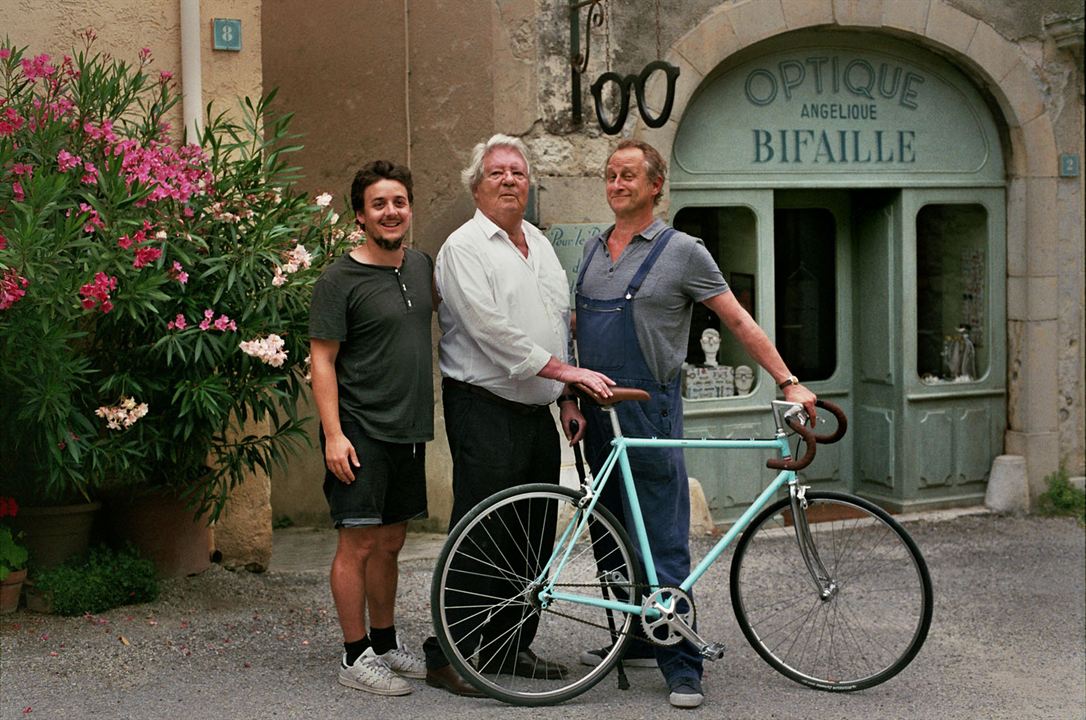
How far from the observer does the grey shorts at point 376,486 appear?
4.80 metres

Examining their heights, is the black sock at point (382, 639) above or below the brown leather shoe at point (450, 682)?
above

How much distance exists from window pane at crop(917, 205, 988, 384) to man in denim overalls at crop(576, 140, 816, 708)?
182 inches

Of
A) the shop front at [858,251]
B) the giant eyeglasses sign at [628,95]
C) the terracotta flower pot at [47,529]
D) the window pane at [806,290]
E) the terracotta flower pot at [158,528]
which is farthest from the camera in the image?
the window pane at [806,290]

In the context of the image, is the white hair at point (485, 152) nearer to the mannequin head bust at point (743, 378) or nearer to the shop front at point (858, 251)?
the shop front at point (858, 251)

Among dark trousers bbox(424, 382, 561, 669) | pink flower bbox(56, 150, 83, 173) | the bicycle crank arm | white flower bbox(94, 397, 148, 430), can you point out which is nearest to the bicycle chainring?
the bicycle crank arm

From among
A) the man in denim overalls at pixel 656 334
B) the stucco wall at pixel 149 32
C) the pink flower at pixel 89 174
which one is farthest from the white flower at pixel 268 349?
the stucco wall at pixel 149 32

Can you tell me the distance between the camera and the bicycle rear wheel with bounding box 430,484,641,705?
470 centimetres

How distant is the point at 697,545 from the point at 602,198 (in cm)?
200

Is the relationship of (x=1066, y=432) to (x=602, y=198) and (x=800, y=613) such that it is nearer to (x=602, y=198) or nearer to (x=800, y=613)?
(x=602, y=198)

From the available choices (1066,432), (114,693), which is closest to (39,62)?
(114,693)

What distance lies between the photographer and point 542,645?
5574mm

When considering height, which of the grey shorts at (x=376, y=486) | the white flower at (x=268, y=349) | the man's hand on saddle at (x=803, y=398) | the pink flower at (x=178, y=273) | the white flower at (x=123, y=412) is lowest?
the grey shorts at (x=376, y=486)

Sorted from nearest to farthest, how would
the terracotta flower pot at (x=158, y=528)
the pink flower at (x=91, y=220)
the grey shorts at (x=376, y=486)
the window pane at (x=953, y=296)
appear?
the grey shorts at (x=376, y=486)
the pink flower at (x=91, y=220)
the terracotta flower pot at (x=158, y=528)
the window pane at (x=953, y=296)

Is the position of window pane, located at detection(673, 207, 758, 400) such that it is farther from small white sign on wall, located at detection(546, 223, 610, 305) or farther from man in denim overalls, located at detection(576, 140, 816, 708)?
man in denim overalls, located at detection(576, 140, 816, 708)
